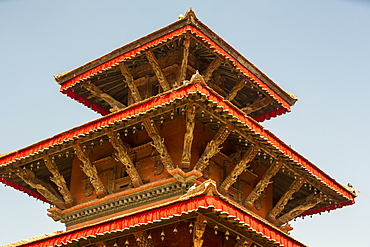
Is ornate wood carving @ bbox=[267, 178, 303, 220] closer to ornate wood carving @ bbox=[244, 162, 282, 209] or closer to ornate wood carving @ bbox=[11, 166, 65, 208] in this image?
ornate wood carving @ bbox=[244, 162, 282, 209]

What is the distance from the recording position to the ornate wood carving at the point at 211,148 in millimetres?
14484

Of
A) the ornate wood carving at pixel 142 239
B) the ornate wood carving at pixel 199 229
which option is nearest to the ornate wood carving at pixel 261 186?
the ornate wood carving at pixel 142 239

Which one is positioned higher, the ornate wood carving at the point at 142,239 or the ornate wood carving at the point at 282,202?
the ornate wood carving at the point at 282,202

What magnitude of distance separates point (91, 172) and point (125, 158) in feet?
4.59

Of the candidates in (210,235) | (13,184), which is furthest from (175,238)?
(13,184)

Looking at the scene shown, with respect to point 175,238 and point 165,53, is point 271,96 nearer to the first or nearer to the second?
point 165,53

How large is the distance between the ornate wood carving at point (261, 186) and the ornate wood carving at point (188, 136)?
2.96m

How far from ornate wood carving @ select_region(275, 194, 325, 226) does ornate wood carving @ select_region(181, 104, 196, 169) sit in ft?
16.1

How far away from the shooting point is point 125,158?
50.8 feet

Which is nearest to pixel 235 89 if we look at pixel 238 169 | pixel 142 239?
pixel 238 169

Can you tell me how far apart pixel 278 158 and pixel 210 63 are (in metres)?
3.72

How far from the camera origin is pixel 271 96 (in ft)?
59.4

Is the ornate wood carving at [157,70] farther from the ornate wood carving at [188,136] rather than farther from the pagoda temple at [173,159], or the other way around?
the ornate wood carving at [188,136]

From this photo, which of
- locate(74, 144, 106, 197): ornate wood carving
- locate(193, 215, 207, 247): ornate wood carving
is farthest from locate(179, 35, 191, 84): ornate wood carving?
locate(193, 215, 207, 247): ornate wood carving
